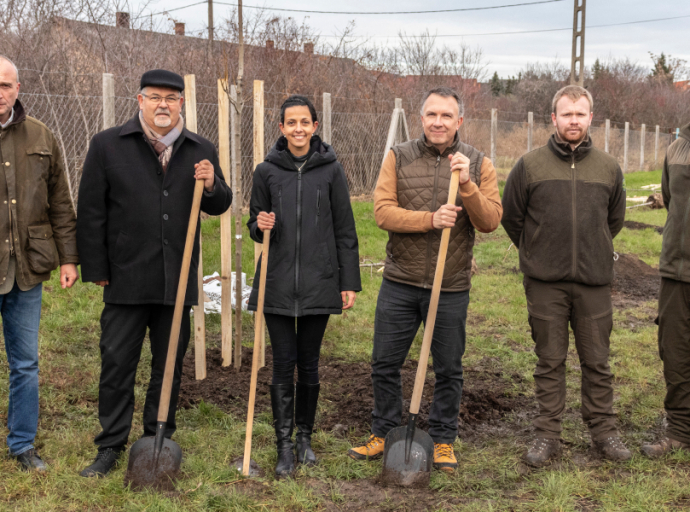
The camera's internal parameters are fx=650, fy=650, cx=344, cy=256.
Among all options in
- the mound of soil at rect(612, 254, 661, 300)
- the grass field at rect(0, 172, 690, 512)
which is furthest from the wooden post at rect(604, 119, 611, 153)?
the grass field at rect(0, 172, 690, 512)

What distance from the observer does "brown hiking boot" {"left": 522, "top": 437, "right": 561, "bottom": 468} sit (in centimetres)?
356

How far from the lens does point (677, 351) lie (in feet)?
12.5

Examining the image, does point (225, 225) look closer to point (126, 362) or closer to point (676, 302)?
point (126, 362)

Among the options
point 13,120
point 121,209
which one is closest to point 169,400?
point 121,209

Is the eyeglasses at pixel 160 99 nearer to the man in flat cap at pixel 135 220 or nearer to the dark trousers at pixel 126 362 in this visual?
the man in flat cap at pixel 135 220

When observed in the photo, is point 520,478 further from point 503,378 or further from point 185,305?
point 185,305

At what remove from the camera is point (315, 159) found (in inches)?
134

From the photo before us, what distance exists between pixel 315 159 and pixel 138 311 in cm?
122

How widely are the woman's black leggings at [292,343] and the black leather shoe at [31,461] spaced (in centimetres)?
128

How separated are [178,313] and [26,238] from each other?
86cm

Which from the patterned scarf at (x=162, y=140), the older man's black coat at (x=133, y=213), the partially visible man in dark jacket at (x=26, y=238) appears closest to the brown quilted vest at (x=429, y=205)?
the older man's black coat at (x=133, y=213)

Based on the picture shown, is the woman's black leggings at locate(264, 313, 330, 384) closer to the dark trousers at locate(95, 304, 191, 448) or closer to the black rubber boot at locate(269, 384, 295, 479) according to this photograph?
the black rubber boot at locate(269, 384, 295, 479)

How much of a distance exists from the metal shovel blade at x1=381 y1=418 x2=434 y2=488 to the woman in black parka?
0.45 m

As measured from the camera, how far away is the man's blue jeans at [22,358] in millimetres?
3330
